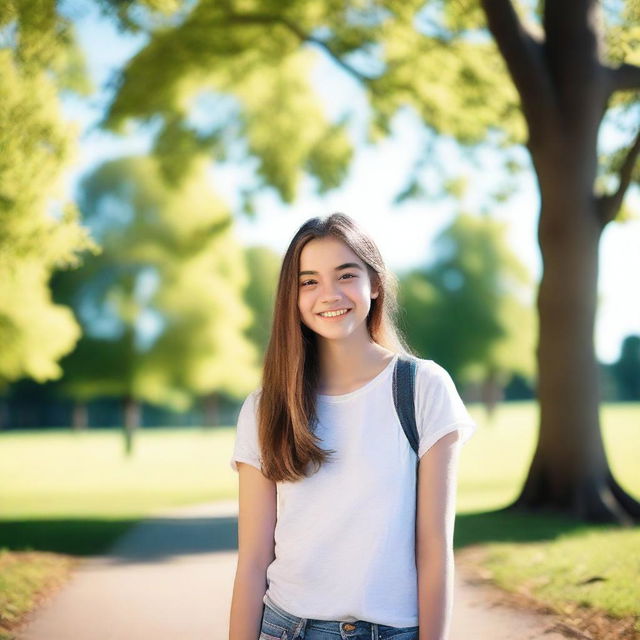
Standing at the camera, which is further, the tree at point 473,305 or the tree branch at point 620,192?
the tree at point 473,305

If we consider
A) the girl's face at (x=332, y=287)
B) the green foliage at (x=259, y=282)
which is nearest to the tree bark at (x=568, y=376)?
the girl's face at (x=332, y=287)

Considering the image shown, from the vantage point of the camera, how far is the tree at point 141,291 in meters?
28.4

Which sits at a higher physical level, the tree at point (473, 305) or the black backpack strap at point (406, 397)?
the tree at point (473, 305)

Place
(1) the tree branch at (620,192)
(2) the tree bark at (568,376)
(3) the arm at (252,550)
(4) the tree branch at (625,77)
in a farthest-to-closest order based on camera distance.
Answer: (4) the tree branch at (625,77) → (2) the tree bark at (568,376) → (1) the tree branch at (620,192) → (3) the arm at (252,550)

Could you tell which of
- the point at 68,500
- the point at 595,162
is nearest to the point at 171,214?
the point at 68,500

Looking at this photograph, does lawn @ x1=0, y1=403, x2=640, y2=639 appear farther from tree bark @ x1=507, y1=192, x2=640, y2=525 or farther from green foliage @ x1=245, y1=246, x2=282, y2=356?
green foliage @ x1=245, y1=246, x2=282, y2=356

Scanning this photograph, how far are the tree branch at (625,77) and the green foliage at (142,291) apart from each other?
18.3 metres

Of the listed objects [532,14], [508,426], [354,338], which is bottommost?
[508,426]

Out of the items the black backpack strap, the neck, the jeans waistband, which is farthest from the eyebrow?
the jeans waistband

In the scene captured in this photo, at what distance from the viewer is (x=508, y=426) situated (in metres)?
40.2

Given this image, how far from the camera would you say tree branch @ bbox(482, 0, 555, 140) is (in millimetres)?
10719

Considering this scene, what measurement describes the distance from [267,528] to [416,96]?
14.2 metres

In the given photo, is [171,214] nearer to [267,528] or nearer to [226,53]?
[226,53]

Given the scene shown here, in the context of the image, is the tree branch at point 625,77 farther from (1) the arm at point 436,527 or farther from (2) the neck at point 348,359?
(1) the arm at point 436,527
